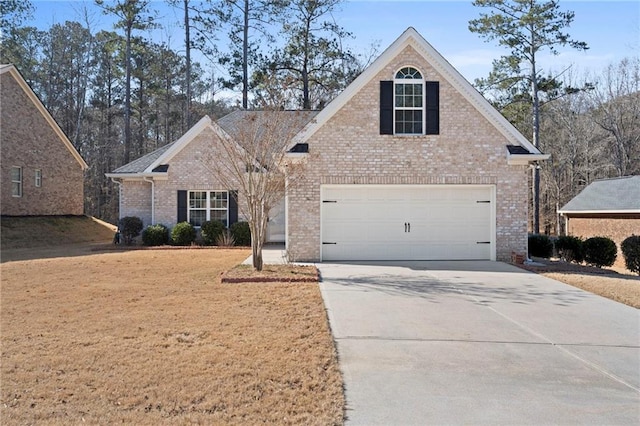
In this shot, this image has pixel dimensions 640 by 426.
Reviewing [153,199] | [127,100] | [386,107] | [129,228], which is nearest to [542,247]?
[386,107]

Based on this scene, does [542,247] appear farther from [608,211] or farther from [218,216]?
[218,216]

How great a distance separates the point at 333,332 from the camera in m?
6.38

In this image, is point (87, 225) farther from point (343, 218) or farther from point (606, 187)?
point (606, 187)

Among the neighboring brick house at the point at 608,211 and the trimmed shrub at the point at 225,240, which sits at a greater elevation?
the neighboring brick house at the point at 608,211

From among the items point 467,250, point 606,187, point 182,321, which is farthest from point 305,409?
point 606,187

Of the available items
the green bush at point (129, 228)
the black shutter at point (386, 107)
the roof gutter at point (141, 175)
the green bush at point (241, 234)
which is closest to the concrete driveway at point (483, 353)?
the black shutter at point (386, 107)

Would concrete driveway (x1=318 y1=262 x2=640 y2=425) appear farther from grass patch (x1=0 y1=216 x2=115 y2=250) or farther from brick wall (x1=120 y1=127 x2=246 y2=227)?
grass patch (x1=0 y1=216 x2=115 y2=250)

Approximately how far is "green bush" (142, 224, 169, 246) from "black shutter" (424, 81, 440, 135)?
11.4 meters

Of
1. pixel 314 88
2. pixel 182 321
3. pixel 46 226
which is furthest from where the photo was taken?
pixel 314 88

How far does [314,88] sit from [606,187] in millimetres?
16833

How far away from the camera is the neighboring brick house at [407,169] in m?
13.4

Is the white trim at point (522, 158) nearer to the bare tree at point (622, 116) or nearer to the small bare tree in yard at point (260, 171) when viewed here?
the small bare tree in yard at point (260, 171)

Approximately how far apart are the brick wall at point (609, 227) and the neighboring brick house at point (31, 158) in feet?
85.5

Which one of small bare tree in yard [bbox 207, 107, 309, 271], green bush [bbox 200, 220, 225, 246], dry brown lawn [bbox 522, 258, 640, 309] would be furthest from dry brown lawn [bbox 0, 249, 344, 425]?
green bush [bbox 200, 220, 225, 246]
